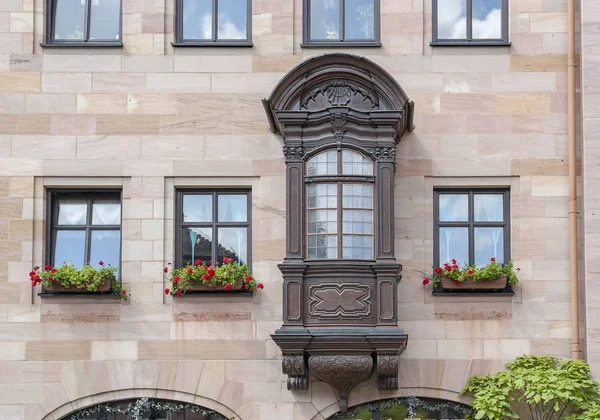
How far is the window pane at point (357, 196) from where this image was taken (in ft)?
58.5

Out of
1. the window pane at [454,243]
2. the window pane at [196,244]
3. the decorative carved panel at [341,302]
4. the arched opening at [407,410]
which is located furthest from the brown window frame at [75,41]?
the arched opening at [407,410]

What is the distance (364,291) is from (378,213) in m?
1.07

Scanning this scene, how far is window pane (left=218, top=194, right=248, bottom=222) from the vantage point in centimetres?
1861

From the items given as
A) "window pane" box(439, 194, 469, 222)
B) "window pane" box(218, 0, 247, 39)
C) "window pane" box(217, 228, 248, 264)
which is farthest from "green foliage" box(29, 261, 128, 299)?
"window pane" box(439, 194, 469, 222)

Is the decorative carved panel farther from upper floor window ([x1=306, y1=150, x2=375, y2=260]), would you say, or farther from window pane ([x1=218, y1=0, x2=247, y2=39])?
window pane ([x1=218, y1=0, x2=247, y2=39])

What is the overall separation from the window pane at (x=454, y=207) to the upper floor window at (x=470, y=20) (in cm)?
223

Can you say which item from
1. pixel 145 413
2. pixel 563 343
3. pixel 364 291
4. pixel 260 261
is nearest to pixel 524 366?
pixel 563 343

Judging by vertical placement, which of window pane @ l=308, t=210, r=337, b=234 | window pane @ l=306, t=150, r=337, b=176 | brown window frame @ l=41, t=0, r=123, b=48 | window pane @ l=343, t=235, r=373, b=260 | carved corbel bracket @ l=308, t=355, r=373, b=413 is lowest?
carved corbel bracket @ l=308, t=355, r=373, b=413

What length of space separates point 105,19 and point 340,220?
180 inches

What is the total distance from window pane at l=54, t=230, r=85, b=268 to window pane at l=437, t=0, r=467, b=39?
19.2 ft

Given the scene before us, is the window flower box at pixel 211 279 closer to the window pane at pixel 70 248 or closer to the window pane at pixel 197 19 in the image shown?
the window pane at pixel 70 248

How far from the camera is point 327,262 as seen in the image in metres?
17.6

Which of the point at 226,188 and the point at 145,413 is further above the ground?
the point at 226,188

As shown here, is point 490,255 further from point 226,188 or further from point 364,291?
point 226,188
